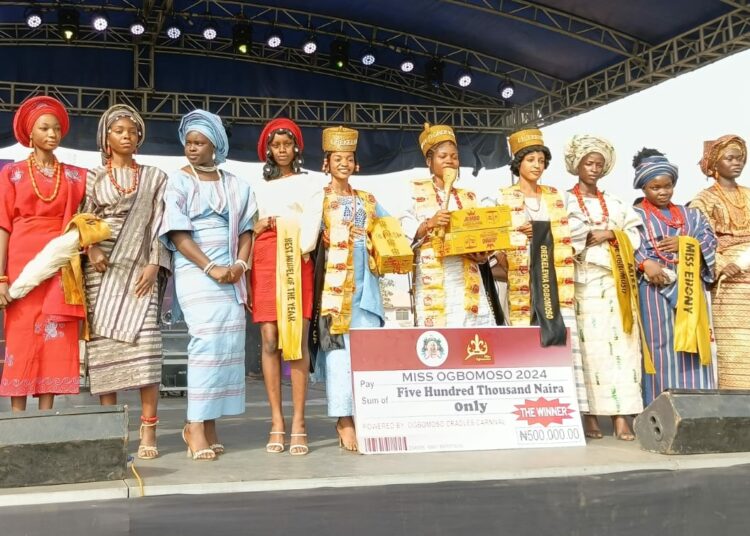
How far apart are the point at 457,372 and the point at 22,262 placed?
1.96m

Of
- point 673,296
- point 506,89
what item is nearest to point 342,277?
point 673,296

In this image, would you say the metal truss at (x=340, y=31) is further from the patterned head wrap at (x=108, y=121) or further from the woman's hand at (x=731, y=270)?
the woman's hand at (x=731, y=270)

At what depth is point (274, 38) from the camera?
10.1m

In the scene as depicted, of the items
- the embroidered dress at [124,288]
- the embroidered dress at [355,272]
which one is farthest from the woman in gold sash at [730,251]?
the embroidered dress at [124,288]

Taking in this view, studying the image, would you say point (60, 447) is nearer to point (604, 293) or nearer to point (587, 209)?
point (604, 293)

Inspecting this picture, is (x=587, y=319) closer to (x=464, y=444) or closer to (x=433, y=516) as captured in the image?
(x=464, y=444)

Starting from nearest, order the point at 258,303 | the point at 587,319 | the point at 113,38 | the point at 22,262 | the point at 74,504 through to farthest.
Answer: the point at 74,504
the point at 22,262
the point at 258,303
the point at 587,319
the point at 113,38

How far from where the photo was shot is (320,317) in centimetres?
366

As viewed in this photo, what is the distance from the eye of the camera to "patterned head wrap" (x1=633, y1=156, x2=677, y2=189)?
13.8 ft

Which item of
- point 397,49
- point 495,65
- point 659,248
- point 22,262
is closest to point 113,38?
point 397,49

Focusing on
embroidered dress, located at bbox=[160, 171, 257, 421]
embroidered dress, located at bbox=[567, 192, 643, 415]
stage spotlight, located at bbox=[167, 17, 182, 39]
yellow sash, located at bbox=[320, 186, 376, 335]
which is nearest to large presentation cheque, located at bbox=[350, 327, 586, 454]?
yellow sash, located at bbox=[320, 186, 376, 335]

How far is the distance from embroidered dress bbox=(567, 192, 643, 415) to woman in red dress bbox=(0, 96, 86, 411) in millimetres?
2446

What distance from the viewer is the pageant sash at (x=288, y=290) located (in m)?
3.49

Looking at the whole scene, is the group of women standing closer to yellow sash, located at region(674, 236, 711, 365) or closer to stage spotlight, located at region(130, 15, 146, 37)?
yellow sash, located at region(674, 236, 711, 365)
